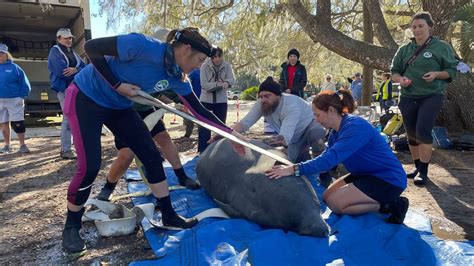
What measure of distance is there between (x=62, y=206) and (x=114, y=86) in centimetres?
187

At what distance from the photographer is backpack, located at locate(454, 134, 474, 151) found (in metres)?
6.60

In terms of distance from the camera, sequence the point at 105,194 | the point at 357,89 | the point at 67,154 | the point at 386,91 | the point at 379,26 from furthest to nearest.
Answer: the point at 357,89 < the point at 386,91 < the point at 379,26 < the point at 67,154 < the point at 105,194

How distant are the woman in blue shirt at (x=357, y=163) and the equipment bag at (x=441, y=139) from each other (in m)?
4.09

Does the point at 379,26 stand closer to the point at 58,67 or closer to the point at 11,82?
the point at 58,67

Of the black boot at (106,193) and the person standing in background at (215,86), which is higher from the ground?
the person standing in background at (215,86)

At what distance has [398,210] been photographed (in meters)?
3.20

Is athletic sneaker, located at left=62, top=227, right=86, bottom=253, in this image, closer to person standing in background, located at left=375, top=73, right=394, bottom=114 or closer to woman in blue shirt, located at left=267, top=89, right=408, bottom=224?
woman in blue shirt, located at left=267, top=89, right=408, bottom=224

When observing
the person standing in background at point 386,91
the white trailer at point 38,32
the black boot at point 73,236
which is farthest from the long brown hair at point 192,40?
the person standing in background at point 386,91

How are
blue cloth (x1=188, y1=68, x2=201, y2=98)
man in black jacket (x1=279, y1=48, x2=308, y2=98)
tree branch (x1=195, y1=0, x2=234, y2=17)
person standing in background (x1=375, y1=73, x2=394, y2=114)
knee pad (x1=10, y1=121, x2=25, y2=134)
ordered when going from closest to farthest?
knee pad (x1=10, y1=121, x2=25, y2=134)
blue cloth (x1=188, y1=68, x2=201, y2=98)
man in black jacket (x1=279, y1=48, x2=308, y2=98)
person standing in background (x1=375, y1=73, x2=394, y2=114)
tree branch (x1=195, y1=0, x2=234, y2=17)

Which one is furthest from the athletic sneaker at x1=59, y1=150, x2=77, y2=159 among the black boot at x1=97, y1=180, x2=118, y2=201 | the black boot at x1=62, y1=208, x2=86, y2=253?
the black boot at x1=62, y1=208, x2=86, y2=253

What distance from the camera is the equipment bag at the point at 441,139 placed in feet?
22.4

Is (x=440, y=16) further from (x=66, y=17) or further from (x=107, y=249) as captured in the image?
(x=66, y=17)

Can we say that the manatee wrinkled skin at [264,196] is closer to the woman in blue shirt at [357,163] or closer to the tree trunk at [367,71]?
the woman in blue shirt at [357,163]

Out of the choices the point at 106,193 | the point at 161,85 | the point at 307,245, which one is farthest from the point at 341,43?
the point at 307,245
